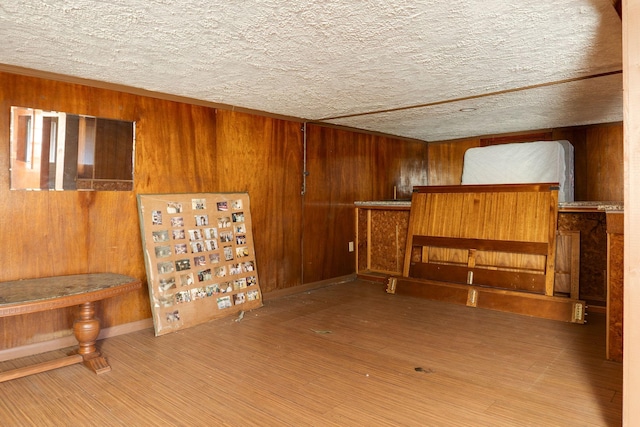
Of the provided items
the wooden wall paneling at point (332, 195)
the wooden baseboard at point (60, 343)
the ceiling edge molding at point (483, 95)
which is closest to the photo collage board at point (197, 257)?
the wooden baseboard at point (60, 343)

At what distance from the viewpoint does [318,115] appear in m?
4.69

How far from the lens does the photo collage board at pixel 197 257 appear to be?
11.5 feet

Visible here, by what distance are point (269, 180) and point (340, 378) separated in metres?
2.60

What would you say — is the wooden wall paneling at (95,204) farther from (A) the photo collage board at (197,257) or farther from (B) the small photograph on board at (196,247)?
(B) the small photograph on board at (196,247)

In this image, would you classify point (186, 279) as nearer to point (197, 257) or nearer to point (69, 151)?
point (197, 257)

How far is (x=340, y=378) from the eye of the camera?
257cm

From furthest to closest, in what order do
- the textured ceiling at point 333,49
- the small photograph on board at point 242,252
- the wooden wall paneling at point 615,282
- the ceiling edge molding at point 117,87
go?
the small photograph on board at point 242,252, the ceiling edge molding at point 117,87, the wooden wall paneling at point 615,282, the textured ceiling at point 333,49

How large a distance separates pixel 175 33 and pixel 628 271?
8.53ft

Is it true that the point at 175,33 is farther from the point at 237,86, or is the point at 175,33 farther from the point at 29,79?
the point at 29,79

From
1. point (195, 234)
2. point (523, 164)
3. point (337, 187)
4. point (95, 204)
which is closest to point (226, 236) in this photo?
point (195, 234)

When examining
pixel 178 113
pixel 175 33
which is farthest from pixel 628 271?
pixel 178 113

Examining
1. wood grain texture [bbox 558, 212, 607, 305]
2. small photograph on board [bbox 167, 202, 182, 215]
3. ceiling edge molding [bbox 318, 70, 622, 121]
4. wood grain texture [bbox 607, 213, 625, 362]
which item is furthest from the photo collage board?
wood grain texture [bbox 558, 212, 607, 305]

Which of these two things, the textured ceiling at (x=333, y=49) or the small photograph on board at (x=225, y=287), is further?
the small photograph on board at (x=225, y=287)

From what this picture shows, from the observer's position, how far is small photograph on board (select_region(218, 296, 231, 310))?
3.89 metres
